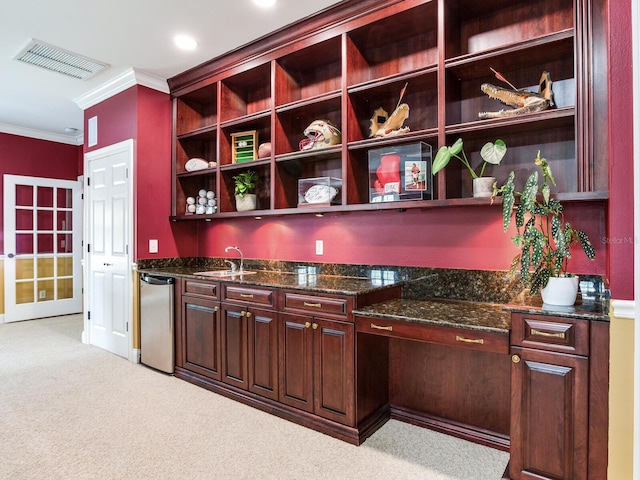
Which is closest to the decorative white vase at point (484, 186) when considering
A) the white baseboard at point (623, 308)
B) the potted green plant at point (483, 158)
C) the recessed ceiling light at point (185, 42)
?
the potted green plant at point (483, 158)

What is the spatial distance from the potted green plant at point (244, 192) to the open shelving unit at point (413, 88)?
11cm

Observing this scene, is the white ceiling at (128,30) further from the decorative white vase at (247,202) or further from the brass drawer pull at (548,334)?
the brass drawer pull at (548,334)

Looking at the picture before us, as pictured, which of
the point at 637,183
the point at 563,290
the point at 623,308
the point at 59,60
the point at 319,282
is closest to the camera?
the point at 637,183

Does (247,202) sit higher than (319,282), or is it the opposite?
(247,202)

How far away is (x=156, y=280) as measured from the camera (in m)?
3.52

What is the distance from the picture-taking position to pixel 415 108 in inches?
109

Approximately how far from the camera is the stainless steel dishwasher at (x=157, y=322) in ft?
11.3

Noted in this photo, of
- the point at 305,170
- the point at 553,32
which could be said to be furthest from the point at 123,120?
the point at 553,32

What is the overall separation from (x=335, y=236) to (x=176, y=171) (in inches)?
77.5

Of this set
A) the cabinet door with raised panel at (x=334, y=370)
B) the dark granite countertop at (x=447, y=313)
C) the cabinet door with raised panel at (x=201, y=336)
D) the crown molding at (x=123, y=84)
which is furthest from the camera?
the crown molding at (x=123, y=84)

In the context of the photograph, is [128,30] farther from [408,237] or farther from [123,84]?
[408,237]

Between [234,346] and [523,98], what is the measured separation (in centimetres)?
255

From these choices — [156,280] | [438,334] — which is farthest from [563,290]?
[156,280]

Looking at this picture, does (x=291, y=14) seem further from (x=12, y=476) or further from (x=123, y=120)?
(x=12, y=476)
